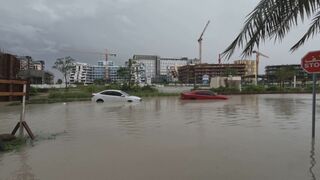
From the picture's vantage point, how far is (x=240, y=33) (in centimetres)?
634

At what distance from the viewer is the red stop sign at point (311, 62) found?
9.89 m

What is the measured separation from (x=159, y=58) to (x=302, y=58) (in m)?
182

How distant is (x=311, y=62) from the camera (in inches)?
397

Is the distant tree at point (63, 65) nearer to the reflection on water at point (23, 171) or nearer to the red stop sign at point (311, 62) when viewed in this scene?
the reflection on water at point (23, 171)

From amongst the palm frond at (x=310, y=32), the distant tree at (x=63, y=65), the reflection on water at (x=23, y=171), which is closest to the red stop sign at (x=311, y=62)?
the palm frond at (x=310, y=32)

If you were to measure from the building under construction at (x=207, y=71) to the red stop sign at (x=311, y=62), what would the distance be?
6399 cm

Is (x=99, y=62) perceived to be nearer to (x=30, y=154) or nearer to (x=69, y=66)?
(x=69, y=66)

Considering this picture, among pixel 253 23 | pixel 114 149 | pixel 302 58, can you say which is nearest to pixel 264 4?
pixel 253 23

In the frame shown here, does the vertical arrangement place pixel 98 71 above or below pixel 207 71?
above

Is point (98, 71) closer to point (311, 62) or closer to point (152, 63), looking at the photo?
point (152, 63)

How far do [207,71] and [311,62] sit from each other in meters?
110

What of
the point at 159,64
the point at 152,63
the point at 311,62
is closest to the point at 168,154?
the point at 311,62

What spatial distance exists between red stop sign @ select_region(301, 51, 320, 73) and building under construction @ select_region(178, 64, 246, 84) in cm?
6399

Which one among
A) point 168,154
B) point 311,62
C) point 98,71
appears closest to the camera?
point 311,62
